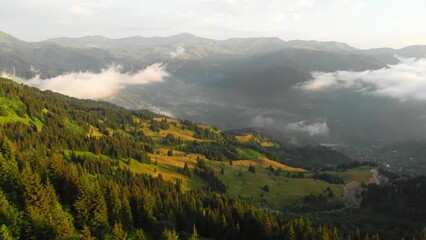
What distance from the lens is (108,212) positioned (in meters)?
104

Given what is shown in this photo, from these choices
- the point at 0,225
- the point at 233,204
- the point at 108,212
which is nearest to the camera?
the point at 0,225

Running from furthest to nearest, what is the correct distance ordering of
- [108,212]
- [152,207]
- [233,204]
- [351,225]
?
[351,225] < [233,204] < [152,207] < [108,212]

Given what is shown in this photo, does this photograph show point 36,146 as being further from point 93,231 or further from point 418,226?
point 418,226

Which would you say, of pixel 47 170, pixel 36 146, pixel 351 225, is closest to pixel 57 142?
pixel 36 146

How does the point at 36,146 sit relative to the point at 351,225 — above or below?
above

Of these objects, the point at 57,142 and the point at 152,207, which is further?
the point at 57,142

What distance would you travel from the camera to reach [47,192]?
9369 cm

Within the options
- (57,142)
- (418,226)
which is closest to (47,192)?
(57,142)

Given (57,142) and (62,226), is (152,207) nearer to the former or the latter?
(62,226)

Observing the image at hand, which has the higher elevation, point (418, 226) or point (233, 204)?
point (233, 204)

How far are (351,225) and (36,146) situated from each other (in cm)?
14608

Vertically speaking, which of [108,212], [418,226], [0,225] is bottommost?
[418,226]

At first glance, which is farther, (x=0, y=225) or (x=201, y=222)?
(x=201, y=222)

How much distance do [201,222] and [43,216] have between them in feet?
166
